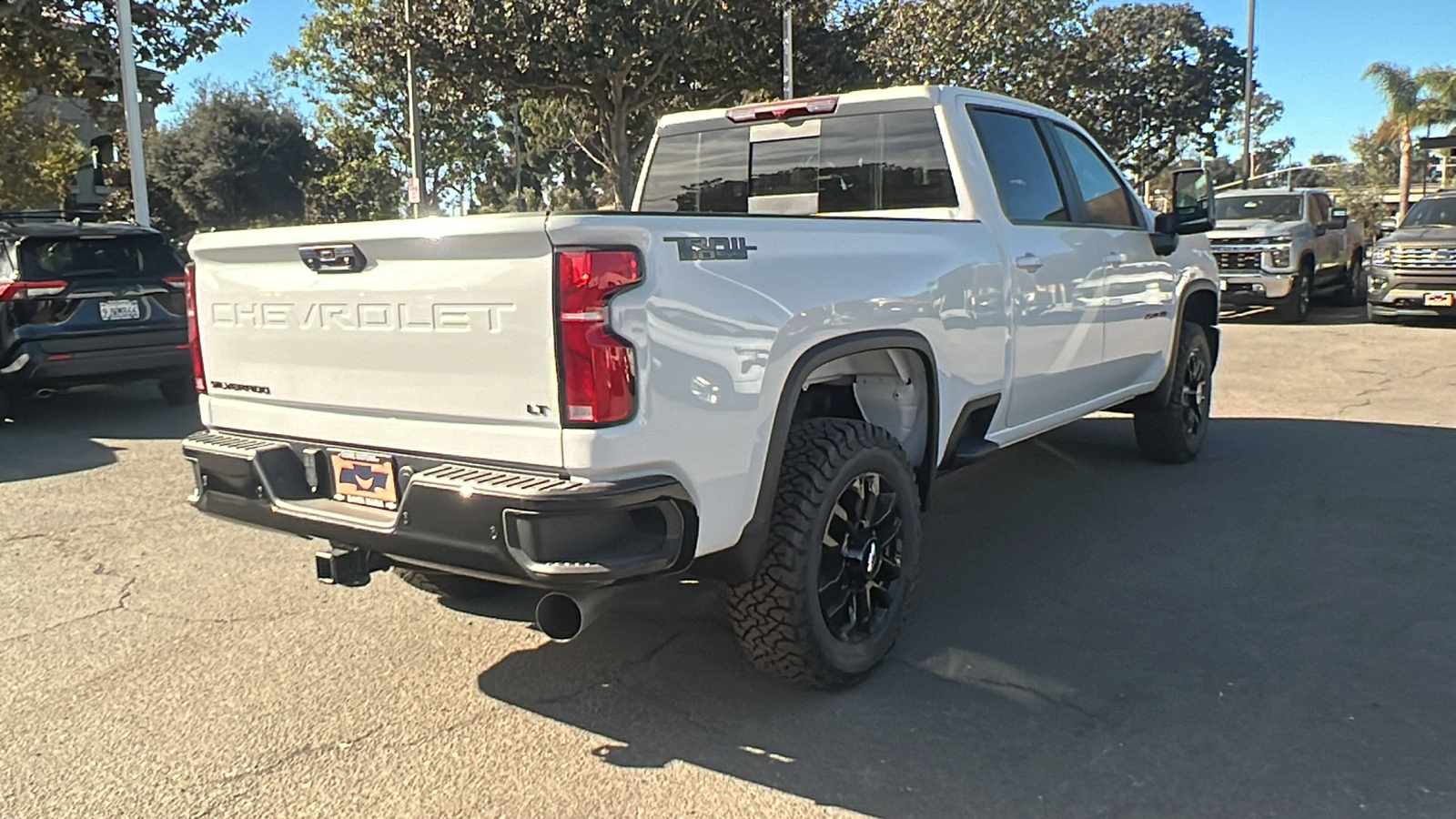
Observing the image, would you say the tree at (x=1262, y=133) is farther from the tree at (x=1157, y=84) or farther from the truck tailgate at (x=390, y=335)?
the truck tailgate at (x=390, y=335)

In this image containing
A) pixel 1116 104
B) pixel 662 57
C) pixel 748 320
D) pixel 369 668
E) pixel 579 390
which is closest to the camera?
pixel 579 390

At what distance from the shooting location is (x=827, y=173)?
486 cm

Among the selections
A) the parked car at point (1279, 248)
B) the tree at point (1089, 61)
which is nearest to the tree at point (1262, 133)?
the tree at point (1089, 61)

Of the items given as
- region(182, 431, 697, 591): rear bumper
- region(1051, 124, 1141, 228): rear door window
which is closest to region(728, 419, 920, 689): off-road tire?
region(182, 431, 697, 591): rear bumper

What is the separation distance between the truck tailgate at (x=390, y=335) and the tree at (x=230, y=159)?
36.0 meters

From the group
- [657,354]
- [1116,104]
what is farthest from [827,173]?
[1116,104]

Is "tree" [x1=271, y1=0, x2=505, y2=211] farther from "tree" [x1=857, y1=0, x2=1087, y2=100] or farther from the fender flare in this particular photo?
the fender flare

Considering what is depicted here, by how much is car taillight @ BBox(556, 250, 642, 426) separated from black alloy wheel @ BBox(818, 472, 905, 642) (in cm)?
97

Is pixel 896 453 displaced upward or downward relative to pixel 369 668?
upward

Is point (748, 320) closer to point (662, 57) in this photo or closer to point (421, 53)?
point (662, 57)

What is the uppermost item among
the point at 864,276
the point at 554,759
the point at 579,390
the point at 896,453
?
the point at 864,276

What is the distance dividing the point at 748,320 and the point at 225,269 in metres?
1.76

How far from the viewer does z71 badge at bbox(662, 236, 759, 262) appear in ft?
9.36

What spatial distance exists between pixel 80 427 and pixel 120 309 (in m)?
1.05
